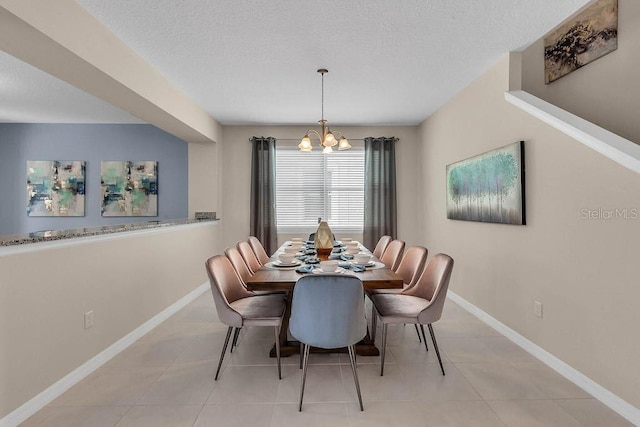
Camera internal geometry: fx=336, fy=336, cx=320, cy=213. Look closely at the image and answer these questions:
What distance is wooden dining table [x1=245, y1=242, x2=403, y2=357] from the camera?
7.13 ft

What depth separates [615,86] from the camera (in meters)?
2.94

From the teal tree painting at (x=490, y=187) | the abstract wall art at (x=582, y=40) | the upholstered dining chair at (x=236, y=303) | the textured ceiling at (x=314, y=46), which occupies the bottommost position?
the upholstered dining chair at (x=236, y=303)

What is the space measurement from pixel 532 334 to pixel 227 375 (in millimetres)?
2419

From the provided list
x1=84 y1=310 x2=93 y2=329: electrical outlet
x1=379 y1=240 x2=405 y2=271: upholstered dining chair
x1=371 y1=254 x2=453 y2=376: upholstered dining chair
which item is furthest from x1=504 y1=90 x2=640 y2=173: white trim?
x1=84 y1=310 x2=93 y2=329: electrical outlet

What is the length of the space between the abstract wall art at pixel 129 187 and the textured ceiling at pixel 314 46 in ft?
3.62

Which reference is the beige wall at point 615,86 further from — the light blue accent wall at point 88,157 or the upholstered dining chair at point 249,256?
the light blue accent wall at point 88,157

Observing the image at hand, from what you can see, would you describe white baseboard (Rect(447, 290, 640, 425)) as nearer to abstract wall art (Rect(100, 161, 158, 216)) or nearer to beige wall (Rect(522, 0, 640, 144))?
beige wall (Rect(522, 0, 640, 144))

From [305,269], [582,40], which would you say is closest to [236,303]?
[305,269]

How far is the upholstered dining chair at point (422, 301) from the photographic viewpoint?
2.33 metres

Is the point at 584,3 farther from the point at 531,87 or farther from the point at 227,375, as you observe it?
the point at 227,375

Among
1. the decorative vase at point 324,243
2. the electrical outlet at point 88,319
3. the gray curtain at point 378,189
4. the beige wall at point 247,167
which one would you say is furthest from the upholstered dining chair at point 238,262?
the gray curtain at point 378,189

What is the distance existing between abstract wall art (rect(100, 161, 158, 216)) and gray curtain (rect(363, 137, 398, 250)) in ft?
11.2

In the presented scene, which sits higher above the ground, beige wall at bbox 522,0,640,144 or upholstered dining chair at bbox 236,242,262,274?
beige wall at bbox 522,0,640,144

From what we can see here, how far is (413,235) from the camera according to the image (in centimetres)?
561
